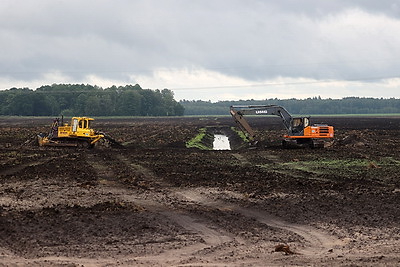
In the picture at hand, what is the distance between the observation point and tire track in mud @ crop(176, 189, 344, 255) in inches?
568

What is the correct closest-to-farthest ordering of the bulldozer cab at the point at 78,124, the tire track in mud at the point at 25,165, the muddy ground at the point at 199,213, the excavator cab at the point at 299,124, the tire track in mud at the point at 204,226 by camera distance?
the muddy ground at the point at 199,213
the tire track in mud at the point at 204,226
the tire track in mud at the point at 25,165
the excavator cab at the point at 299,124
the bulldozer cab at the point at 78,124

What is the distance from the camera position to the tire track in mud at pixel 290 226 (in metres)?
14.4

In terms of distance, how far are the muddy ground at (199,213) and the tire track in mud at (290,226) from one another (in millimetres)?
34

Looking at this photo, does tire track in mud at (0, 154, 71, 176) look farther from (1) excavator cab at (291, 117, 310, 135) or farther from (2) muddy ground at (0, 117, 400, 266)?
(1) excavator cab at (291, 117, 310, 135)

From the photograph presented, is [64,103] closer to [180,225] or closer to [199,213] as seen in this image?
[199,213]

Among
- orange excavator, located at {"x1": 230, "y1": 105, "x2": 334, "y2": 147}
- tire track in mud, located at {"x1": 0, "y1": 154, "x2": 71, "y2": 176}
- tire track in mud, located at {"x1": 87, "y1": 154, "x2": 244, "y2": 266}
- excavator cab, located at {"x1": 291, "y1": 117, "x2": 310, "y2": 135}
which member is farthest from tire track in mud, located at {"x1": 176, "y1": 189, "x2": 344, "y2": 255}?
excavator cab, located at {"x1": 291, "y1": 117, "x2": 310, "y2": 135}

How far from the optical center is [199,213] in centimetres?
1848

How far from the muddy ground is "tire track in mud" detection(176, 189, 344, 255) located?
34 millimetres

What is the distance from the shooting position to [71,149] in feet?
145

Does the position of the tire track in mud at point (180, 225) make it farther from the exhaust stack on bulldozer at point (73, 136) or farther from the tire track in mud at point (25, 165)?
the exhaust stack on bulldozer at point (73, 136)

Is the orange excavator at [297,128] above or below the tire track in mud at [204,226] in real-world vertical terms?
above

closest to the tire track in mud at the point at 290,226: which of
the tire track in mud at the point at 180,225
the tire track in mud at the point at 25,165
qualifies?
the tire track in mud at the point at 180,225

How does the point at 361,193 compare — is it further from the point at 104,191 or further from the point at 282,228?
the point at 104,191

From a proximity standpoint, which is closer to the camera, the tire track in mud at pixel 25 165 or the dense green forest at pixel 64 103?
the tire track in mud at pixel 25 165
